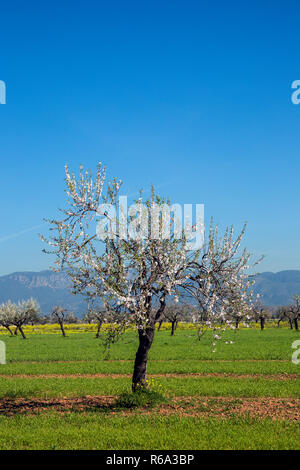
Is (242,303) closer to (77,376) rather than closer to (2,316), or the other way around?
(77,376)

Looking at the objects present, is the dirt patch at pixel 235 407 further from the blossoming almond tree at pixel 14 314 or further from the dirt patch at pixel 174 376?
the blossoming almond tree at pixel 14 314

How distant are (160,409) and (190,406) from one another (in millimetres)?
1552

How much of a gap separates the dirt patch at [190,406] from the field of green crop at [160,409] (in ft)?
0.13

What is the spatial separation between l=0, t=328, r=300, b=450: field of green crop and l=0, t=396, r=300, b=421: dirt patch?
0.04 meters

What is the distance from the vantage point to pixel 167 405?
20.3 metres

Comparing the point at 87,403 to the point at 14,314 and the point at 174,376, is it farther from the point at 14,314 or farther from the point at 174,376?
the point at 14,314

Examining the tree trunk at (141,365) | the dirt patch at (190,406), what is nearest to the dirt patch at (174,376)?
the dirt patch at (190,406)

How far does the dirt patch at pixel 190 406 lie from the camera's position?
18.5 m

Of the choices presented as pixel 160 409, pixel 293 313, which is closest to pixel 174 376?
pixel 160 409

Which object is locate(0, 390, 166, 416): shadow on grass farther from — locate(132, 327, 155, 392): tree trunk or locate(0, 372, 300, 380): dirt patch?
locate(0, 372, 300, 380): dirt patch

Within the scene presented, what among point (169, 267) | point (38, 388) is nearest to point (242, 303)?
point (169, 267)

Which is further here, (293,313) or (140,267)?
(293,313)

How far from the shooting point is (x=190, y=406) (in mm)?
20156

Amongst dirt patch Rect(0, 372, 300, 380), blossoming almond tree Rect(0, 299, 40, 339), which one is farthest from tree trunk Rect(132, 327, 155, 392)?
blossoming almond tree Rect(0, 299, 40, 339)
